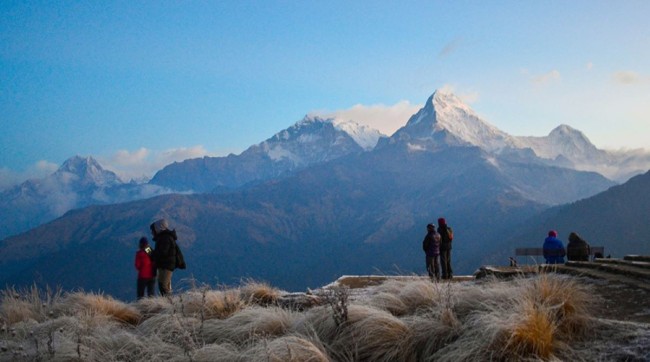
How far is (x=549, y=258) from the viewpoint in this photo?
15805 millimetres

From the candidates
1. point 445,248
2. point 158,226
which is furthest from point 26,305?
point 445,248

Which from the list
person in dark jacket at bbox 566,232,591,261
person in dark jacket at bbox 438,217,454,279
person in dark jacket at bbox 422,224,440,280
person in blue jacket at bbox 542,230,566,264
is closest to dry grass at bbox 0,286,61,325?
person in dark jacket at bbox 422,224,440,280

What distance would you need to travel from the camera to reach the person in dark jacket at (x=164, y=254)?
13.0 metres

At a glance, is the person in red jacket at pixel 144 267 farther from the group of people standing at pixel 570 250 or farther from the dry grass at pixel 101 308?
the group of people standing at pixel 570 250

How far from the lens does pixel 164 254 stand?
12969 millimetres

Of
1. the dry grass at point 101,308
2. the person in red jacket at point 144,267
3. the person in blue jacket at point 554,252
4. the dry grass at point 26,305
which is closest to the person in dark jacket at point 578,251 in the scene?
the person in blue jacket at point 554,252

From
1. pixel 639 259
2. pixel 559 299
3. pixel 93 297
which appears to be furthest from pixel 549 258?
pixel 93 297

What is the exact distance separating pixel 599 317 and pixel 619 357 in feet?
5.17

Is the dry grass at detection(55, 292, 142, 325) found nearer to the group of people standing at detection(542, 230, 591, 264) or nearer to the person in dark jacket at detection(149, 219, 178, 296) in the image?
the person in dark jacket at detection(149, 219, 178, 296)

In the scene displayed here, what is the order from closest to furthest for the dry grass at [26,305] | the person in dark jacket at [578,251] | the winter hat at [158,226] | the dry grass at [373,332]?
the dry grass at [373,332] < the dry grass at [26,305] < the winter hat at [158,226] < the person in dark jacket at [578,251]

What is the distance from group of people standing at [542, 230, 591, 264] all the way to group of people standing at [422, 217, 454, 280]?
2966mm

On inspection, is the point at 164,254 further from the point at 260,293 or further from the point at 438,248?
the point at 438,248

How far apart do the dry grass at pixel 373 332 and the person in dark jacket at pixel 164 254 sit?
13.5ft

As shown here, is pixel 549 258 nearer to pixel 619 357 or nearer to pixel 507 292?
pixel 507 292
